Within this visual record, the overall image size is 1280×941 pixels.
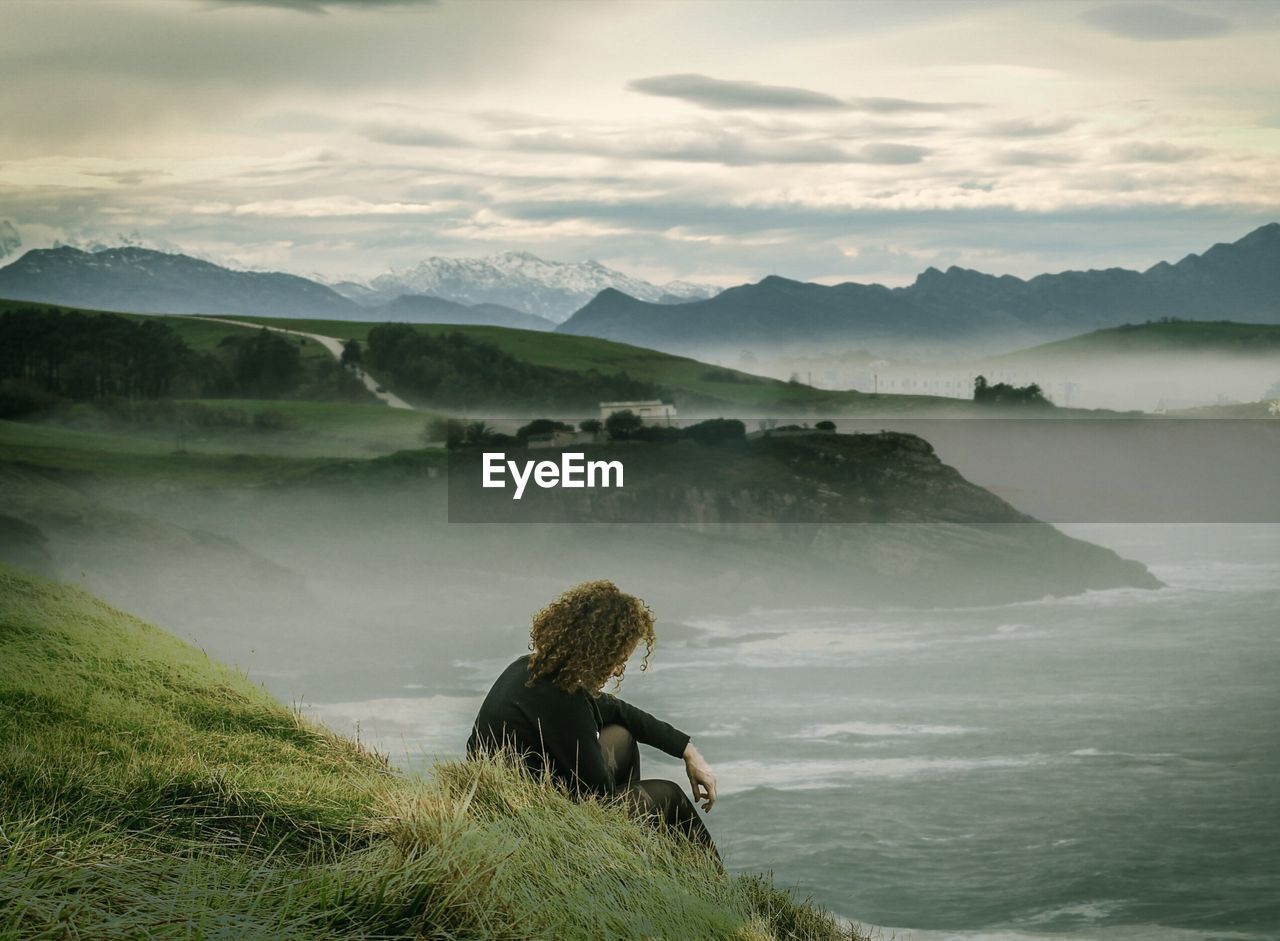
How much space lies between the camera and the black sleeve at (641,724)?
4.46 metres

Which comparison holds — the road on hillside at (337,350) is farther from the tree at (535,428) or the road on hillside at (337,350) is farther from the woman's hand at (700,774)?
the woman's hand at (700,774)

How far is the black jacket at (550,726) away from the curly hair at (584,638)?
0.05 meters

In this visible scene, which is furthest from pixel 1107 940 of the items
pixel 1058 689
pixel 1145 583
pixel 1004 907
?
pixel 1145 583

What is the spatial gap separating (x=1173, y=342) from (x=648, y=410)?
15129mm

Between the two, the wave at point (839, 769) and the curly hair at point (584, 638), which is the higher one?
the curly hair at point (584, 638)

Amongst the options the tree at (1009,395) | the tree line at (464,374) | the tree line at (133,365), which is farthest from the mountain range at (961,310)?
the tree line at (133,365)

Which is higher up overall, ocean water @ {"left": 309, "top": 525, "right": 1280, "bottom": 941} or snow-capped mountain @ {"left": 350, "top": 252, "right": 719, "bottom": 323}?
snow-capped mountain @ {"left": 350, "top": 252, "right": 719, "bottom": 323}

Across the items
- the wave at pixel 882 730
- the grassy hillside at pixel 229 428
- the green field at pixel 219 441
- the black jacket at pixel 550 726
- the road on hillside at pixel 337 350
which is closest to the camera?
the black jacket at pixel 550 726

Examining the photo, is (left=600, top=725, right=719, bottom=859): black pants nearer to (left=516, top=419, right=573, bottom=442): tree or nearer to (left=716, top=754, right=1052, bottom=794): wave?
(left=716, top=754, right=1052, bottom=794): wave

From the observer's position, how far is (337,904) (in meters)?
3.66

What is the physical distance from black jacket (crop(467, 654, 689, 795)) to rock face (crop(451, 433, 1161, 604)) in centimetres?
3018

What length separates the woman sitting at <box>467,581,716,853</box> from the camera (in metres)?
4.16

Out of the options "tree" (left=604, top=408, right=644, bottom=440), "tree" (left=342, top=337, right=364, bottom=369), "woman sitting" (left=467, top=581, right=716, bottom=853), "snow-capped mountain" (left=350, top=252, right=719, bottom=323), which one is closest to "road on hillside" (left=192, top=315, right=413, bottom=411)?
"tree" (left=342, top=337, right=364, bottom=369)

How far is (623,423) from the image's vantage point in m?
36.1
